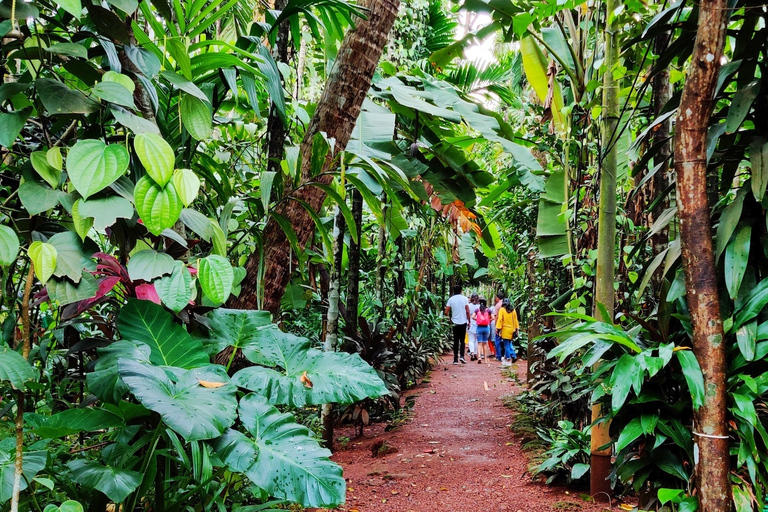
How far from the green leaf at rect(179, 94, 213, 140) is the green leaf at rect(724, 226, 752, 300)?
5.86 feet

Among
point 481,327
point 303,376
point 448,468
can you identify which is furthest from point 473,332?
point 303,376

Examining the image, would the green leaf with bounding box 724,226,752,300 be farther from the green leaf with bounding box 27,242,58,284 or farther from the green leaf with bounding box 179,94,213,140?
the green leaf with bounding box 27,242,58,284

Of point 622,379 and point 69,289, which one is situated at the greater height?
point 69,289

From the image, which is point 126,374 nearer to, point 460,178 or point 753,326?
point 753,326

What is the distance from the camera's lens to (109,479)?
1.36m

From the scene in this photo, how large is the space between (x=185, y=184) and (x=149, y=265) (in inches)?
10.3

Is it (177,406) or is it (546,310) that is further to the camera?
(546,310)

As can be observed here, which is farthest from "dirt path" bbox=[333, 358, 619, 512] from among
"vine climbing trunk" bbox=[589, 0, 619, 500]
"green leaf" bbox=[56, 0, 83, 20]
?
"green leaf" bbox=[56, 0, 83, 20]

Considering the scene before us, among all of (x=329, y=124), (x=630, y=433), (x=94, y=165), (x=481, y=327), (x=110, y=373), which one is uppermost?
(x=329, y=124)

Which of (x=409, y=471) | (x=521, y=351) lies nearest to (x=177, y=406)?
(x=409, y=471)

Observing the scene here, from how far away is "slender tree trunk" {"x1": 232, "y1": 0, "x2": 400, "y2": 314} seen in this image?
7.01 ft

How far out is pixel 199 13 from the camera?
172 centimetres

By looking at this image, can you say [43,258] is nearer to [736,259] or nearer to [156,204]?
[156,204]

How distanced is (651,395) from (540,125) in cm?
292
